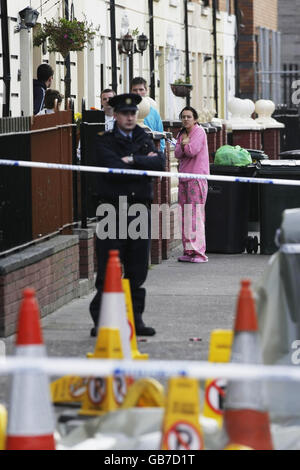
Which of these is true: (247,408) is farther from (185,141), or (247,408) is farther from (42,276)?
(185,141)

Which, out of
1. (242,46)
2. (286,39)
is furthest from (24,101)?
(286,39)

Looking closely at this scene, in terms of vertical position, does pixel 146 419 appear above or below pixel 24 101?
below

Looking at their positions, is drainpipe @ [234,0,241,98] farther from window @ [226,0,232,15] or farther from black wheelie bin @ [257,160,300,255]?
black wheelie bin @ [257,160,300,255]

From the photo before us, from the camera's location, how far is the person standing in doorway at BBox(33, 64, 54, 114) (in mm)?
16156

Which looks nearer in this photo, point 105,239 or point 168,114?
point 105,239

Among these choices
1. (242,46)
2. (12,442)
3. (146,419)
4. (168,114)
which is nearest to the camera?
(12,442)

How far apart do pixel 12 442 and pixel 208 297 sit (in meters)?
7.07

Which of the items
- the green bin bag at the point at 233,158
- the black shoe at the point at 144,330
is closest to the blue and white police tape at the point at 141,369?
the black shoe at the point at 144,330

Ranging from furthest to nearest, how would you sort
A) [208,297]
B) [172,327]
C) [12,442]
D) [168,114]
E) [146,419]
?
[168,114]
[208,297]
[172,327]
[146,419]
[12,442]

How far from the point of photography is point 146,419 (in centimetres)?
663

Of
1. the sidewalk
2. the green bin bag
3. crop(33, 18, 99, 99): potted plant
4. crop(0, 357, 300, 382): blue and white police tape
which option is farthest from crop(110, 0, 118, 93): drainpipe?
crop(0, 357, 300, 382): blue and white police tape

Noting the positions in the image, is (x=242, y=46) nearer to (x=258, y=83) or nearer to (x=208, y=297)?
(x=258, y=83)

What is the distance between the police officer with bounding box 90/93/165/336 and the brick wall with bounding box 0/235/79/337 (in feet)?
1.93

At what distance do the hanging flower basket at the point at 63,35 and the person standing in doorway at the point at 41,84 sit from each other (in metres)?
3.15
